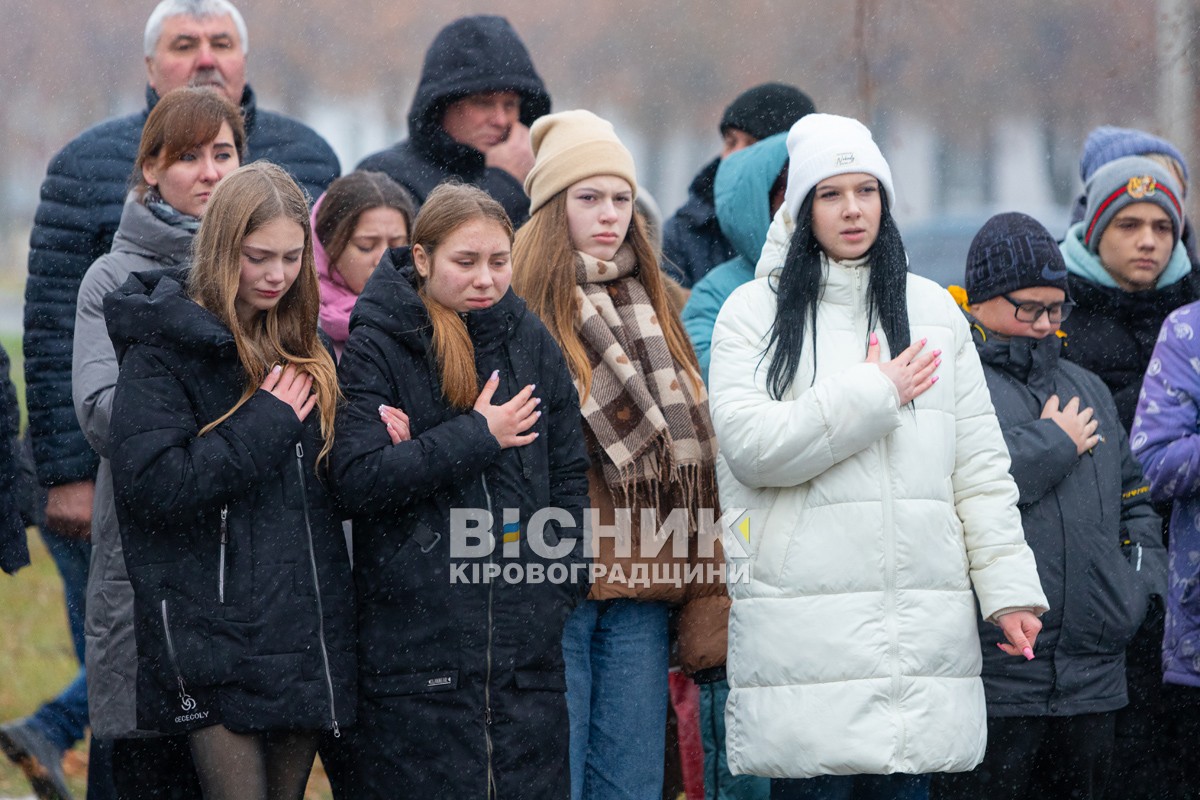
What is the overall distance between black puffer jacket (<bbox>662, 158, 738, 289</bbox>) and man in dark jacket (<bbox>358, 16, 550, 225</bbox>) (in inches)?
26.1

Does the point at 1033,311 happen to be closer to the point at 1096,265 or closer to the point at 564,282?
the point at 1096,265

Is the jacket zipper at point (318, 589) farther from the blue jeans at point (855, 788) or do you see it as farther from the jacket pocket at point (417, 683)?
the blue jeans at point (855, 788)

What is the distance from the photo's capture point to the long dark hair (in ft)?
13.4

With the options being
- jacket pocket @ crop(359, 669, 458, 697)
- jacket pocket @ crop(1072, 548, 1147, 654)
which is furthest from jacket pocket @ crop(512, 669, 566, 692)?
jacket pocket @ crop(1072, 548, 1147, 654)

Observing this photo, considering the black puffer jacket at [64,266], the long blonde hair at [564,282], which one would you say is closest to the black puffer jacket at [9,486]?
the black puffer jacket at [64,266]

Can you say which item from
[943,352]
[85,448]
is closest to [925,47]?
[943,352]

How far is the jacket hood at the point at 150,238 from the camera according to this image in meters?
4.16

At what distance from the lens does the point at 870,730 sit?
3.87 metres

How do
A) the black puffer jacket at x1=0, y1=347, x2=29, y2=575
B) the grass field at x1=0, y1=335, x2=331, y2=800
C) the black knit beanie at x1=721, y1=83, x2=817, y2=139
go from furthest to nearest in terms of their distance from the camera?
1. the grass field at x1=0, y1=335, x2=331, y2=800
2. the black knit beanie at x1=721, y1=83, x2=817, y2=139
3. the black puffer jacket at x1=0, y1=347, x2=29, y2=575

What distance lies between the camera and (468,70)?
5.64 meters

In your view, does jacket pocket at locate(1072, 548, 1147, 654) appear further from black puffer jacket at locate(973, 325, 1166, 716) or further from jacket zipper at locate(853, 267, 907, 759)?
jacket zipper at locate(853, 267, 907, 759)

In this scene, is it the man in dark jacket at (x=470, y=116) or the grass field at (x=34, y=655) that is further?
the grass field at (x=34, y=655)

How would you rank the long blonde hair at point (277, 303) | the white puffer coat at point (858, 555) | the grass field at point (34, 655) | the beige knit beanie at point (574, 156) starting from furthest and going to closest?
1. the grass field at point (34, 655)
2. the beige knit beanie at point (574, 156)
3. the white puffer coat at point (858, 555)
4. the long blonde hair at point (277, 303)

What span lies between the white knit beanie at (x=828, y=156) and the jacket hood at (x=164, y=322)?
1513 millimetres
